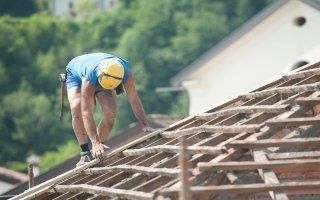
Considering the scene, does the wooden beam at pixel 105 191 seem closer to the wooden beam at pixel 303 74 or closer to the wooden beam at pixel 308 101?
the wooden beam at pixel 308 101

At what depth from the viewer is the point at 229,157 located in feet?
31.4

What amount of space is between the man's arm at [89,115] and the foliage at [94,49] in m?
67.5

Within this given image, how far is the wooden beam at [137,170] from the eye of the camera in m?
9.59

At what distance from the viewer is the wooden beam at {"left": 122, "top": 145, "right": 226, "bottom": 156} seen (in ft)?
31.9

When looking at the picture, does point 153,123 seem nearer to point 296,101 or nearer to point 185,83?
point 185,83

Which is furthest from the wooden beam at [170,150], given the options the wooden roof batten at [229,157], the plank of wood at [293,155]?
the plank of wood at [293,155]

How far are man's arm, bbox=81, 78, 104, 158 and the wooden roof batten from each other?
0.43 feet

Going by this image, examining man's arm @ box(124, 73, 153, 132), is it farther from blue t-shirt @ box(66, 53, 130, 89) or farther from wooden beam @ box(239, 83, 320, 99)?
wooden beam @ box(239, 83, 320, 99)

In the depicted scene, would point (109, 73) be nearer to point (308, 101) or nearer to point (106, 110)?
→ point (106, 110)

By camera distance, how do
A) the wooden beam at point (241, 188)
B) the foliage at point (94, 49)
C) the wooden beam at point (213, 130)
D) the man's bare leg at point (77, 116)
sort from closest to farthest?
the wooden beam at point (241, 188)
the wooden beam at point (213, 130)
the man's bare leg at point (77, 116)
the foliage at point (94, 49)

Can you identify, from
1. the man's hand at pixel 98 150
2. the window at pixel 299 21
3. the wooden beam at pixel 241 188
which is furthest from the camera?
the window at pixel 299 21

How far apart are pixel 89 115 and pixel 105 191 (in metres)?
1.86

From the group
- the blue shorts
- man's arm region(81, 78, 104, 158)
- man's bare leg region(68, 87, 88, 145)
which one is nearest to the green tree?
the blue shorts

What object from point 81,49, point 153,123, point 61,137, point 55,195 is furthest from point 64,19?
point 55,195
